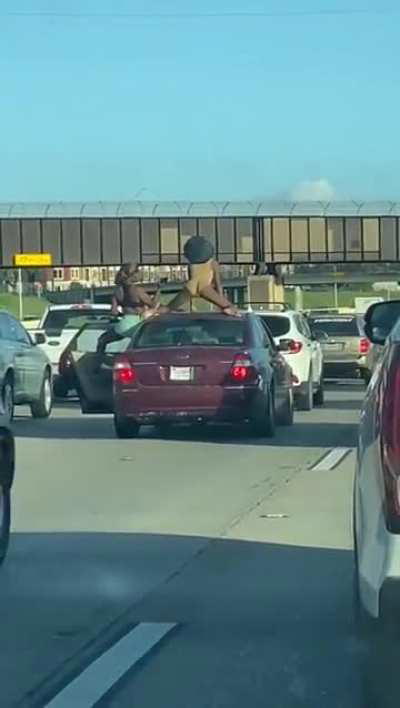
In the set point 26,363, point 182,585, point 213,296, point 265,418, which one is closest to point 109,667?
point 182,585

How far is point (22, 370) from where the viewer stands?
70.8 ft

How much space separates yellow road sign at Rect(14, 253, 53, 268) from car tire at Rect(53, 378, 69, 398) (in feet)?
124

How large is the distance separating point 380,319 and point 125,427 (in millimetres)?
9432

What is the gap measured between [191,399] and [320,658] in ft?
34.8

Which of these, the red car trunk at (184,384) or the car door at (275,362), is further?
the car door at (275,362)

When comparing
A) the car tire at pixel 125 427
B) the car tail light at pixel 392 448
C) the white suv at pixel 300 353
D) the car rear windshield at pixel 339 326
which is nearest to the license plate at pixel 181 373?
the car tire at pixel 125 427

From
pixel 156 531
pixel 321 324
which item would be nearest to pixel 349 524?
pixel 156 531

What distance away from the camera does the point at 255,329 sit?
730 inches

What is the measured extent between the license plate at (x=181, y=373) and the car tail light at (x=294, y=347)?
4.44 metres

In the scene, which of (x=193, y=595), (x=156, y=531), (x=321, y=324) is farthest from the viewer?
(x=321, y=324)

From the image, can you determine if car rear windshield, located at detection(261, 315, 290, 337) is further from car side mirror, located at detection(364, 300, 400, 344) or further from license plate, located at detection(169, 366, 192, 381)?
car side mirror, located at detection(364, 300, 400, 344)

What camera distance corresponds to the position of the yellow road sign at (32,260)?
64500 millimetres

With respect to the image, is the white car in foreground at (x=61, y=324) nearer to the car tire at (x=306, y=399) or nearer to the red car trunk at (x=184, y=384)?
the car tire at (x=306, y=399)

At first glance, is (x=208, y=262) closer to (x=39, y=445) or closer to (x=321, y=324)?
(x=39, y=445)
